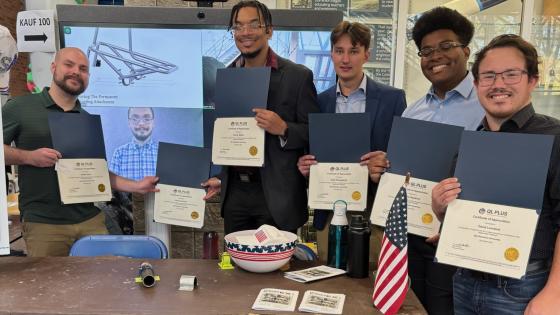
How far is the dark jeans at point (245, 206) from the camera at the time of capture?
2.17m

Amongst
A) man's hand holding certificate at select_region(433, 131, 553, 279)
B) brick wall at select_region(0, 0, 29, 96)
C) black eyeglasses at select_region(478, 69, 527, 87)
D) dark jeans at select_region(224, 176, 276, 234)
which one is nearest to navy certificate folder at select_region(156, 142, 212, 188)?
dark jeans at select_region(224, 176, 276, 234)

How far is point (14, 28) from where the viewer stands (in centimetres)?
524

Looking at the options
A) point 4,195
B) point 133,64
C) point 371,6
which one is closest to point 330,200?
point 4,195

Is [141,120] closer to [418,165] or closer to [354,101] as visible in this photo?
[354,101]

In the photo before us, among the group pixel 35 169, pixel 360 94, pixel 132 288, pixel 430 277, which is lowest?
pixel 430 277

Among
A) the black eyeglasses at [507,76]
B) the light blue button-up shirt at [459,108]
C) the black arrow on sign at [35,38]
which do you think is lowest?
the light blue button-up shirt at [459,108]

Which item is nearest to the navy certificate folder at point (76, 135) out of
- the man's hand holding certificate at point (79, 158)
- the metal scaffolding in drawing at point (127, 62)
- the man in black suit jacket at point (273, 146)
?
the man's hand holding certificate at point (79, 158)

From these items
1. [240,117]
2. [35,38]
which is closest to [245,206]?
[240,117]

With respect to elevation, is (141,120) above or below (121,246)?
above

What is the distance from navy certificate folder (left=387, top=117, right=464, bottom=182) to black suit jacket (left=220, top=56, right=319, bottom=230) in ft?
1.77

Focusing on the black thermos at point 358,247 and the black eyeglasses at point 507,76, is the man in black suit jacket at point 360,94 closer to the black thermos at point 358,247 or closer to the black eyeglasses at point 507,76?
the black thermos at point 358,247

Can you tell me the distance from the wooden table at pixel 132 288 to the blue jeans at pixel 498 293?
18 centimetres

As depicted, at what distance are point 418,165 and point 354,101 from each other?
24.4 inches

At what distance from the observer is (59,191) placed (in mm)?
2348
